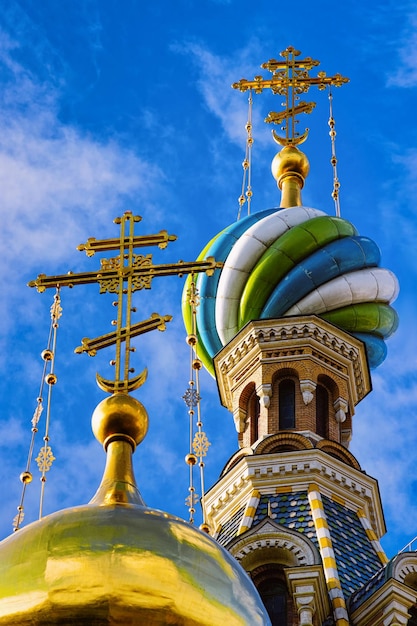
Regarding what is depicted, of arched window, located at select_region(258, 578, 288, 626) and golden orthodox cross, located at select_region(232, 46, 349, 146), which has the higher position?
golden orthodox cross, located at select_region(232, 46, 349, 146)

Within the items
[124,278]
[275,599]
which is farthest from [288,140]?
[124,278]

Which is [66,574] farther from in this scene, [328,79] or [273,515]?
[328,79]

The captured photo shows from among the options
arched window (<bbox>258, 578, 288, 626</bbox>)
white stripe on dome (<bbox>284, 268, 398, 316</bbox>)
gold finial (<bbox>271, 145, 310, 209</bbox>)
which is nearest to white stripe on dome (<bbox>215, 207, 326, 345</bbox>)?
white stripe on dome (<bbox>284, 268, 398, 316</bbox>)

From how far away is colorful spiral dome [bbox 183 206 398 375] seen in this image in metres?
27.5

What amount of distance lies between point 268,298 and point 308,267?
2.08ft

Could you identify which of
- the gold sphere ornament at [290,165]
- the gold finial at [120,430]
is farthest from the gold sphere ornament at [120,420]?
the gold sphere ornament at [290,165]

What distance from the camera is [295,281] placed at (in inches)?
1081

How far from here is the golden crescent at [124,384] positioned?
15.5 metres

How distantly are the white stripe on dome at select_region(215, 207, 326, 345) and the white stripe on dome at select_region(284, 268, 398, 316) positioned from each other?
763mm

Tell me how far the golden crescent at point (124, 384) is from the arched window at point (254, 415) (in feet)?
36.1

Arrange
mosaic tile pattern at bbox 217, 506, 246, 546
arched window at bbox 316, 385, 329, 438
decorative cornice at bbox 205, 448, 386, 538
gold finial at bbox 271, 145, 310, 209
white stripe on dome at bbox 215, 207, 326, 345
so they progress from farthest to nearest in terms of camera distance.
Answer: gold finial at bbox 271, 145, 310, 209 < white stripe on dome at bbox 215, 207, 326, 345 < arched window at bbox 316, 385, 329, 438 < decorative cornice at bbox 205, 448, 386, 538 < mosaic tile pattern at bbox 217, 506, 246, 546

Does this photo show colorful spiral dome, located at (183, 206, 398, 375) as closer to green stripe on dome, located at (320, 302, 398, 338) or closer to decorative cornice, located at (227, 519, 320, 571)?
green stripe on dome, located at (320, 302, 398, 338)

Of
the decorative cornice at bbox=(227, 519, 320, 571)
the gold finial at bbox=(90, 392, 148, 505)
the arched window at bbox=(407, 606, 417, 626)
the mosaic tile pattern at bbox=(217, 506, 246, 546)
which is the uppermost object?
the mosaic tile pattern at bbox=(217, 506, 246, 546)

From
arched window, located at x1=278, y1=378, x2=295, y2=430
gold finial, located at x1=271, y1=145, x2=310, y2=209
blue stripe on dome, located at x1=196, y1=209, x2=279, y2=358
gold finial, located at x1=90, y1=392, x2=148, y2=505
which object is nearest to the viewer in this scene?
gold finial, located at x1=90, y1=392, x2=148, y2=505
